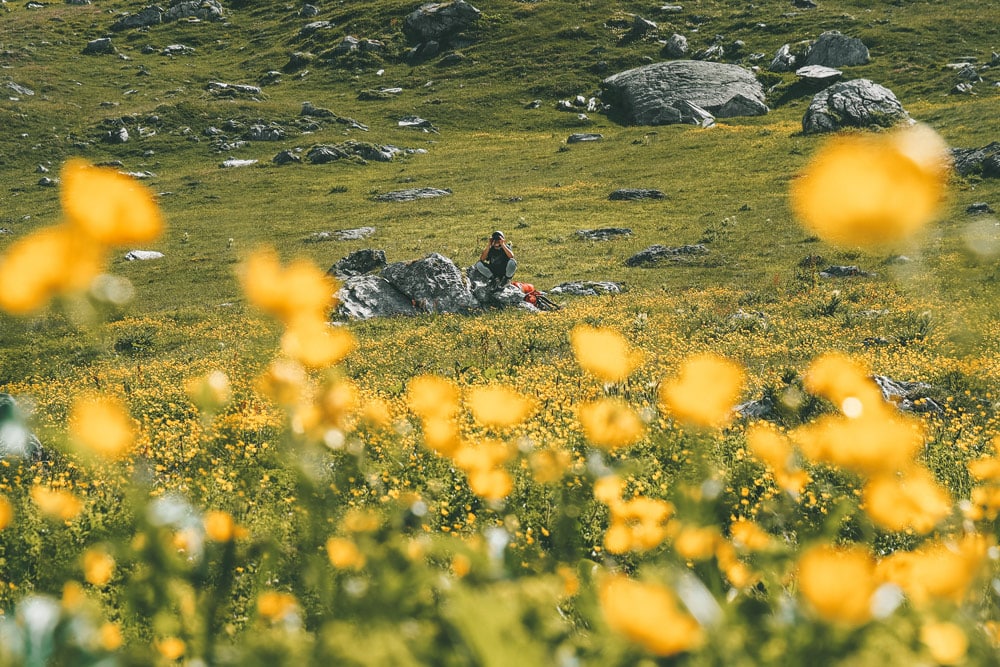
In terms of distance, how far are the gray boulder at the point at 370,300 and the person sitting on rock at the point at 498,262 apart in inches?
A: 108

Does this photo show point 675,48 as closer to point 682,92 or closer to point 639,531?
point 682,92

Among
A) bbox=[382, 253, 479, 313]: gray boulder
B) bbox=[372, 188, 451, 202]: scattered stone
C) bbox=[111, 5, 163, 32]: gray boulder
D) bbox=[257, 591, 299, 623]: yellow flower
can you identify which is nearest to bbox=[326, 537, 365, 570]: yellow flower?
bbox=[257, 591, 299, 623]: yellow flower

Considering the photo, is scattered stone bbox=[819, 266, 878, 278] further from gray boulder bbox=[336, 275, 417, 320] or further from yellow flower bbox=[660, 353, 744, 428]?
yellow flower bbox=[660, 353, 744, 428]

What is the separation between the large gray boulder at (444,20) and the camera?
329 ft

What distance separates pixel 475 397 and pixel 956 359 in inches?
455

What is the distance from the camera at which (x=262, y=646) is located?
1.70 metres

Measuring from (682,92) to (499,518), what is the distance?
71.2 meters

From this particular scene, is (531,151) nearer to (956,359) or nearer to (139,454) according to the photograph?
(956,359)

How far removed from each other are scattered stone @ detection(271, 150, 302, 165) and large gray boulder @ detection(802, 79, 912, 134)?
4212 cm

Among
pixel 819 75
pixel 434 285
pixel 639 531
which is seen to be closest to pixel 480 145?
pixel 819 75

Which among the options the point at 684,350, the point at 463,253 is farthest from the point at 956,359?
the point at 463,253

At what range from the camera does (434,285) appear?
69.9 feet

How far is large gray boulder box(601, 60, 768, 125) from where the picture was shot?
65.8 meters

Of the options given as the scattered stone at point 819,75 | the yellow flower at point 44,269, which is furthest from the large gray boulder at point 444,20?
the yellow flower at point 44,269
